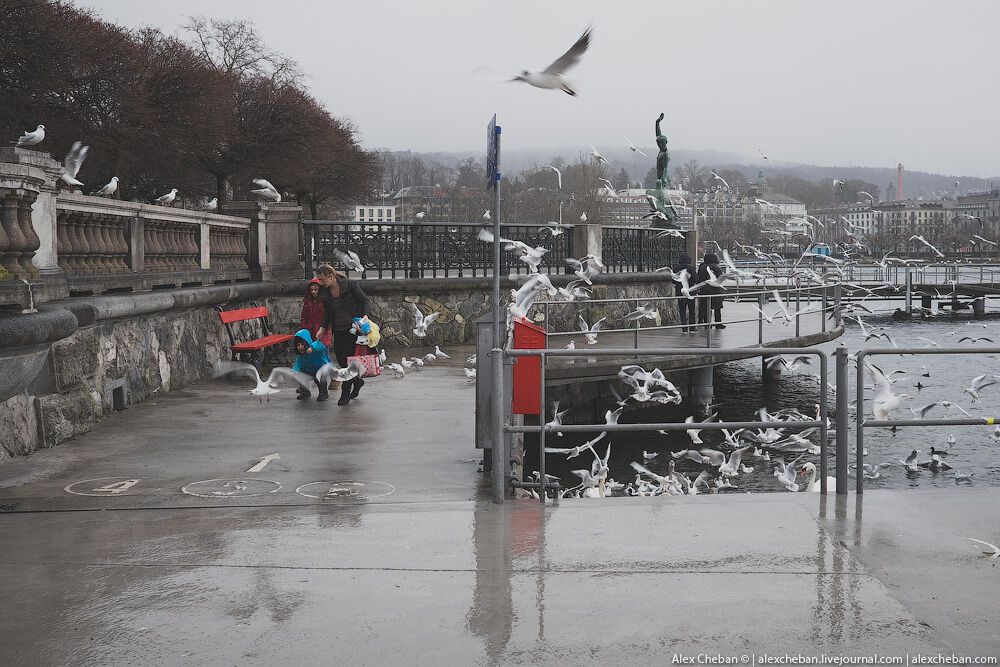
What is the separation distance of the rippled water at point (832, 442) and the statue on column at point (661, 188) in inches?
196

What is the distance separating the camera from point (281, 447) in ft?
Answer: 31.7

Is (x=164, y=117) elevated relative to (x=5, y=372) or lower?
elevated

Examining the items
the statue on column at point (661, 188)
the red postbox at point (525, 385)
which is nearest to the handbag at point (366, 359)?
the red postbox at point (525, 385)

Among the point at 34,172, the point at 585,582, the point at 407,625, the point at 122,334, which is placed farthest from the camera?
the point at 122,334

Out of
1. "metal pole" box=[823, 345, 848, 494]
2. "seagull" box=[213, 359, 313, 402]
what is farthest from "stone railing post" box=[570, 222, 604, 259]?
"metal pole" box=[823, 345, 848, 494]

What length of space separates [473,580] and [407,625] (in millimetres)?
733

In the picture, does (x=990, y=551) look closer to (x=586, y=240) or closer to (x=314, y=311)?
(x=314, y=311)

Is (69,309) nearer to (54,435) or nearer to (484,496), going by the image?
(54,435)

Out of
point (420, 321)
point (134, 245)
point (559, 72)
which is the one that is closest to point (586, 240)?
point (420, 321)

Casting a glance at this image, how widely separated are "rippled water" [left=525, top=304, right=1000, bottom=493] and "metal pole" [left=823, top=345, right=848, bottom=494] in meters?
5.69

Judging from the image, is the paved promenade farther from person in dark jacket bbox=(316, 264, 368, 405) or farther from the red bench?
the red bench

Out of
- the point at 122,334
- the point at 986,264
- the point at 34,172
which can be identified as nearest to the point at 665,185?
the point at 122,334

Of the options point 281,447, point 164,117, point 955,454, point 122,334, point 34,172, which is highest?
point 164,117

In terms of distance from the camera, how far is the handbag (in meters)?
12.7
